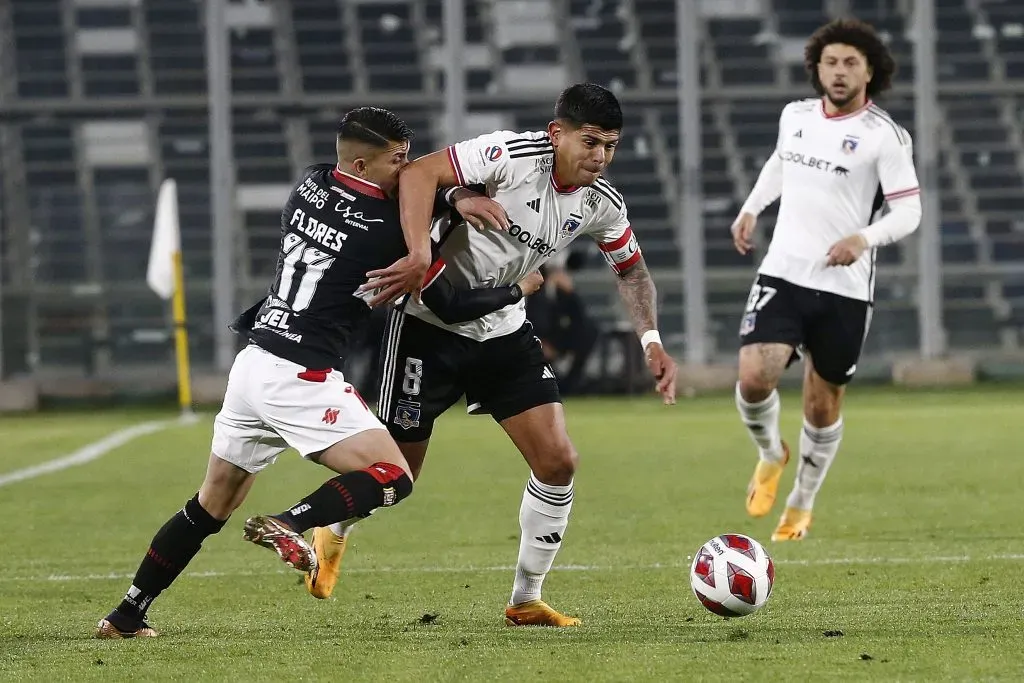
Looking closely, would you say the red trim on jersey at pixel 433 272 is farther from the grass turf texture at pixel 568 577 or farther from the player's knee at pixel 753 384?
the player's knee at pixel 753 384

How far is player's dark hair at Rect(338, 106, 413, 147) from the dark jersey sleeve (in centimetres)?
44

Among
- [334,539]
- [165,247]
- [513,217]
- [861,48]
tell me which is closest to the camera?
[513,217]

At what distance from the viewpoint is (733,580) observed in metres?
5.23

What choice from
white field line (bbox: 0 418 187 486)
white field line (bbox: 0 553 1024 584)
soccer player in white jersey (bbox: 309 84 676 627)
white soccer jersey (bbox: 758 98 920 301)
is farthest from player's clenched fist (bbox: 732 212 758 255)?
white field line (bbox: 0 418 187 486)

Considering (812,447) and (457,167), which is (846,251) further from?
(457,167)

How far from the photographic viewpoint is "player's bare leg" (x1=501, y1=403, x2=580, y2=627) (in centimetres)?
552

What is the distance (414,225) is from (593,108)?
0.68 meters

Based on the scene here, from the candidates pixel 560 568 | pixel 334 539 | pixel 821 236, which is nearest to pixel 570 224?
pixel 334 539

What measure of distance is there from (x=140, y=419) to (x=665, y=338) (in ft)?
22.5

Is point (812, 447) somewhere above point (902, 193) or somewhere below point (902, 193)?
below

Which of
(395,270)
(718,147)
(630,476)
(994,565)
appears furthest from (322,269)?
(718,147)

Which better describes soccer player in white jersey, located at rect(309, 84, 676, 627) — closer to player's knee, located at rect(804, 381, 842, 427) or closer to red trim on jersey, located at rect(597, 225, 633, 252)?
red trim on jersey, located at rect(597, 225, 633, 252)

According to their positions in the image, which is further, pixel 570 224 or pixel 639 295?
pixel 639 295

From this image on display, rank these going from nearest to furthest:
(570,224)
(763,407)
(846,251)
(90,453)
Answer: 1. (570,224)
2. (846,251)
3. (763,407)
4. (90,453)
